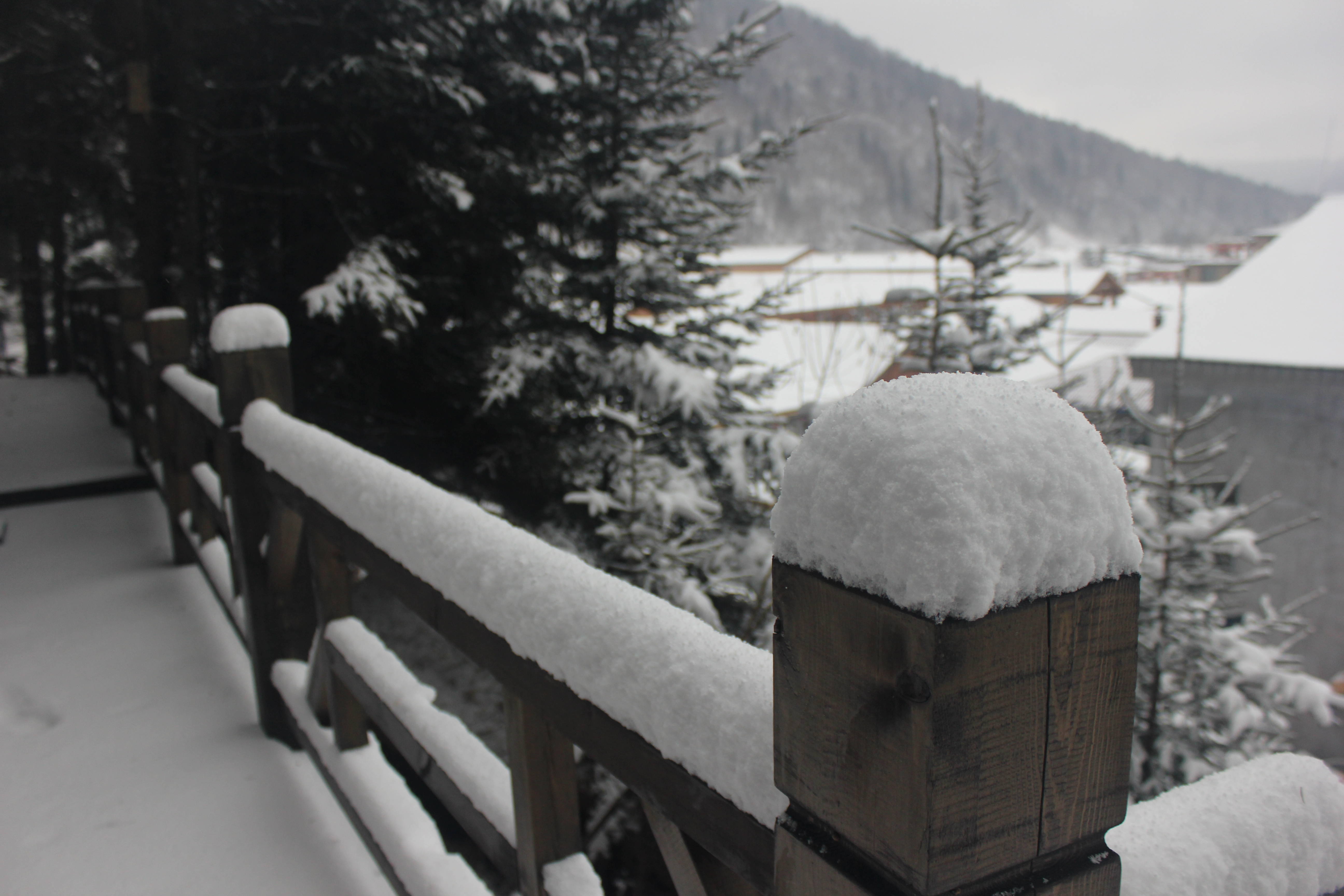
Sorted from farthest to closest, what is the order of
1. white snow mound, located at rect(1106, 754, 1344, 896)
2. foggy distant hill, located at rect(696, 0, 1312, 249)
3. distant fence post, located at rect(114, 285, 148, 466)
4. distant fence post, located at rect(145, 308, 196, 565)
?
foggy distant hill, located at rect(696, 0, 1312, 249) < distant fence post, located at rect(114, 285, 148, 466) < distant fence post, located at rect(145, 308, 196, 565) < white snow mound, located at rect(1106, 754, 1344, 896)

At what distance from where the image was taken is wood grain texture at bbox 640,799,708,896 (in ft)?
3.07

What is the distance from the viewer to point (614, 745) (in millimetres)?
971

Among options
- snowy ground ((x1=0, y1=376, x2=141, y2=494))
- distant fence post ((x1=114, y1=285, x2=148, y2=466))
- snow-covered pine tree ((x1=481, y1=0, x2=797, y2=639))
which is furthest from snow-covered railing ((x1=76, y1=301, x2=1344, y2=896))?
snowy ground ((x1=0, y1=376, x2=141, y2=494))

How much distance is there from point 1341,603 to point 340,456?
43.9 ft

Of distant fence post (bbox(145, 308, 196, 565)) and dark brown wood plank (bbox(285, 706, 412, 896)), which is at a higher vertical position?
distant fence post (bbox(145, 308, 196, 565))

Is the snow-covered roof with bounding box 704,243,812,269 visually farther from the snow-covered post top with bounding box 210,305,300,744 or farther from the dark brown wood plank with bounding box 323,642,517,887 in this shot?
the dark brown wood plank with bounding box 323,642,517,887

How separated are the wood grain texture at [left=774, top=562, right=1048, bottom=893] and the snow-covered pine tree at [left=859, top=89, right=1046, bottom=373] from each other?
5.77 metres

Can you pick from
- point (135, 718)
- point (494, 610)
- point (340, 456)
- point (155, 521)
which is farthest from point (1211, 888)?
point (155, 521)

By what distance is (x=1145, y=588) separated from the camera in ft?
22.7

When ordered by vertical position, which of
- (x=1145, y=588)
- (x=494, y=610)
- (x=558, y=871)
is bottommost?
(x=1145, y=588)

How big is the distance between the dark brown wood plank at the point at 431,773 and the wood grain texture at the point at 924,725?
3.28 ft

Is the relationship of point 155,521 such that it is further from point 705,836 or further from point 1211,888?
point 1211,888

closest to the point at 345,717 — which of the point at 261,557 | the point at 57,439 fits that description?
the point at 261,557

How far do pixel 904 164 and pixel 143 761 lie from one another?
229ft
